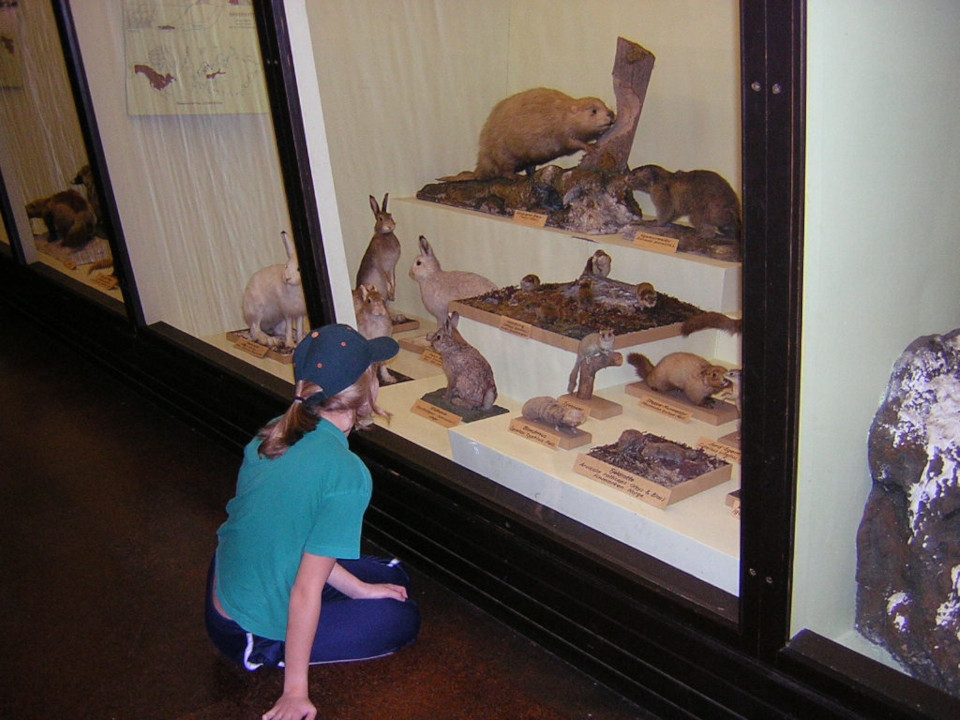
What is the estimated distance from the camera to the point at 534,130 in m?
3.03

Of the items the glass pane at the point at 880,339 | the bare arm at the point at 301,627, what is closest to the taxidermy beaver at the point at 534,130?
the glass pane at the point at 880,339

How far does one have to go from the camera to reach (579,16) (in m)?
2.50

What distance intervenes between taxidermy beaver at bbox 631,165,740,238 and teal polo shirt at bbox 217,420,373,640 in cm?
117

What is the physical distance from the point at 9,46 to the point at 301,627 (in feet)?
12.9

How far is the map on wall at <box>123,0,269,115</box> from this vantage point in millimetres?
3070

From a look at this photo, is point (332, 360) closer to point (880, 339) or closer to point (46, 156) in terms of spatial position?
point (880, 339)

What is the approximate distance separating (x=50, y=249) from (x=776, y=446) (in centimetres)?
486

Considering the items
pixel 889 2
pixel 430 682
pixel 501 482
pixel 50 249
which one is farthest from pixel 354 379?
pixel 50 249

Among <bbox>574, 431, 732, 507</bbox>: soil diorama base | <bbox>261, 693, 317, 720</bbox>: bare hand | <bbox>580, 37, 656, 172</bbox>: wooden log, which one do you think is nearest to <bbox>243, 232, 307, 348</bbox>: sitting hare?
<bbox>580, 37, 656, 172</bbox>: wooden log

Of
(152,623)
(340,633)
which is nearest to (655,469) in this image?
(340,633)

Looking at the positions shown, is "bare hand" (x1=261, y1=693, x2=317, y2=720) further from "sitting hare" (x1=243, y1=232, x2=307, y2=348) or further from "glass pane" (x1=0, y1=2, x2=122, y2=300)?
"glass pane" (x1=0, y1=2, x2=122, y2=300)

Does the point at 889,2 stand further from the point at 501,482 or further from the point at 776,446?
the point at 501,482

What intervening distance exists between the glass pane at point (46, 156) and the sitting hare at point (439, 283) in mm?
2033

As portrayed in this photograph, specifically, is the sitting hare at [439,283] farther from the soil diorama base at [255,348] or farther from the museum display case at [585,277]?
the soil diorama base at [255,348]
